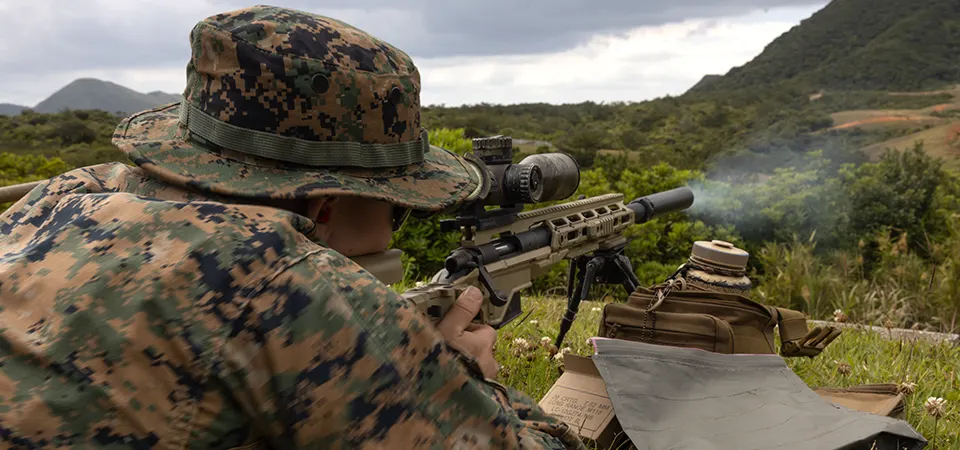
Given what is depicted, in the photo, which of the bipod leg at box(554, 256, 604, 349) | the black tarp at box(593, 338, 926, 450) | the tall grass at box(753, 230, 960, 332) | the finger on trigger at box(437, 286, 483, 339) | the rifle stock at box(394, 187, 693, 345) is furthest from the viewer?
the tall grass at box(753, 230, 960, 332)

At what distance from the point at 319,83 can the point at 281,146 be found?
184 millimetres

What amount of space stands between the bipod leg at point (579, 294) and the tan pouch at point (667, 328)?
35.8 inches

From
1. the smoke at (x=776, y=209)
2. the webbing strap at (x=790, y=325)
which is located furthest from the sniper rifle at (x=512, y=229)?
the smoke at (x=776, y=209)

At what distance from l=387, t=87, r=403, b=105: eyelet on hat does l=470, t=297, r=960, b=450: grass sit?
6.60ft

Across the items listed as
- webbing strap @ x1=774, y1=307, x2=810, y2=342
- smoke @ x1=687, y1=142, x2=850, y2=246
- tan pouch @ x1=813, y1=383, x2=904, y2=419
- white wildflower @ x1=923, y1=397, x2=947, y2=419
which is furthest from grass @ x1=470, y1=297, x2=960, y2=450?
smoke @ x1=687, y1=142, x2=850, y2=246

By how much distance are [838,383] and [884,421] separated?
126cm

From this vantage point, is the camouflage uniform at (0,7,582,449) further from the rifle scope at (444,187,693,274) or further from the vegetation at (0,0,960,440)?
the vegetation at (0,0,960,440)

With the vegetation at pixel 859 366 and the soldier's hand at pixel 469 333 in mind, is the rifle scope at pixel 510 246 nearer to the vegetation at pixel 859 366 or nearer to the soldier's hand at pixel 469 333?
the vegetation at pixel 859 366

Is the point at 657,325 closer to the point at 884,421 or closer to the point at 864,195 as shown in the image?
the point at 884,421

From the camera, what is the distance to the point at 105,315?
128cm

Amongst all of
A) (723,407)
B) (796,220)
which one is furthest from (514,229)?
(796,220)

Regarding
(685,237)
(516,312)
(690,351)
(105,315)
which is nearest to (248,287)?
(105,315)

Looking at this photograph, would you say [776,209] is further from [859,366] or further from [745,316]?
[745,316]

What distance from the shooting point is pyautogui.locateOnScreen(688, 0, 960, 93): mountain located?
3372cm
